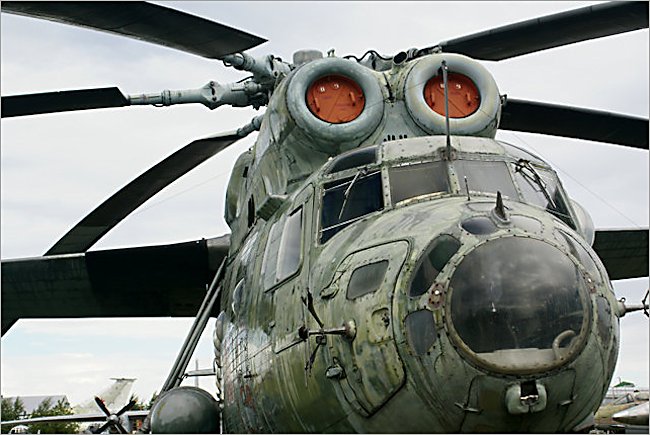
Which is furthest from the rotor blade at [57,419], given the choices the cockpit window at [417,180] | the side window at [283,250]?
the cockpit window at [417,180]

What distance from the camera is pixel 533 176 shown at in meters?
6.05

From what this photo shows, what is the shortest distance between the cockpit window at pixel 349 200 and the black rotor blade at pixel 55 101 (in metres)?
4.20

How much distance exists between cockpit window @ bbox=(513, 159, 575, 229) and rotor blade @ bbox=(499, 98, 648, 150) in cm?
380

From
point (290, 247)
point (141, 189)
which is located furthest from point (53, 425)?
point (290, 247)

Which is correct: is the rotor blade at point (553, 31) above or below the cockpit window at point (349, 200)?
above

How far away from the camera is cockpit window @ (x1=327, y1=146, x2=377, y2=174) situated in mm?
6188

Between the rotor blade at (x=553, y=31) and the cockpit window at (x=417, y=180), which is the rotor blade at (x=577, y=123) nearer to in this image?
the rotor blade at (x=553, y=31)

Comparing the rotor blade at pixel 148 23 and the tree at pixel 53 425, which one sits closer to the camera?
the rotor blade at pixel 148 23

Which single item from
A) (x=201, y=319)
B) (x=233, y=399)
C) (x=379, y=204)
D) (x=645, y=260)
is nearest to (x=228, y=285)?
(x=201, y=319)

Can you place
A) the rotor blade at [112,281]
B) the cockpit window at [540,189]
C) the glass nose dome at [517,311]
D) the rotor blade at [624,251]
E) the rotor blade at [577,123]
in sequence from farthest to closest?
the rotor blade at [624,251]
the rotor blade at [112,281]
the rotor blade at [577,123]
the cockpit window at [540,189]
the glass nose dome at [517,311]

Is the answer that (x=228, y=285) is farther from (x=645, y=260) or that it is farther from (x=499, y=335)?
(x=645, y=260)

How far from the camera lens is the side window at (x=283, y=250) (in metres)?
6.14

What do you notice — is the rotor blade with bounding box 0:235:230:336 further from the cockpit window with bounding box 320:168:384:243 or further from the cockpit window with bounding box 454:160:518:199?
the cockpit window with bounding box 454:160:518:199

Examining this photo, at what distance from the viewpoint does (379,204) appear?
5.67 m
